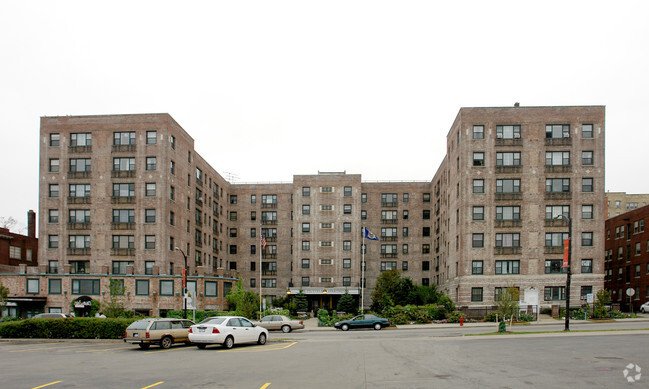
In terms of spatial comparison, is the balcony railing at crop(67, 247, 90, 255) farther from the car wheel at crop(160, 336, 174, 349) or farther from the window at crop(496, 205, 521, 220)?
the window at crop(496, 205, 521, 220)

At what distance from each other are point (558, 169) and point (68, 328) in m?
49.2

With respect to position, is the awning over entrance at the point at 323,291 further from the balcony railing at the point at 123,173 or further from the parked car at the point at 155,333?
the parked car at the point at 155,333

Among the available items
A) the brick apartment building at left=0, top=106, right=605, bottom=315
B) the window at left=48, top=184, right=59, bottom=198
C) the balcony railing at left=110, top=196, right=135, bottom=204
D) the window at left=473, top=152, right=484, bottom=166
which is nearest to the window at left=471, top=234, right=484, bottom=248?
the brick apartment building at left=0, top=106, right=605, bottom=315

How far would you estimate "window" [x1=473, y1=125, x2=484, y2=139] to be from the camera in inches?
2255

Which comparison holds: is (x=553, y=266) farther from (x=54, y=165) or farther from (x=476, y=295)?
(x=54, y=165)

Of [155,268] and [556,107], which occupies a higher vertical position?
[556,107]

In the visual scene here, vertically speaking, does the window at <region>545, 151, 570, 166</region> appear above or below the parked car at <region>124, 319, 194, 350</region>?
above

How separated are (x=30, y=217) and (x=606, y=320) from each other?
73147 millimetres

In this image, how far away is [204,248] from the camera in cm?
7169

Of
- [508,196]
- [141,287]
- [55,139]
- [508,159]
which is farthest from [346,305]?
[55,139]

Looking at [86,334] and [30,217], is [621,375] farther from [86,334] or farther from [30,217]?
[30,217]

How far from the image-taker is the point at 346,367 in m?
18.0

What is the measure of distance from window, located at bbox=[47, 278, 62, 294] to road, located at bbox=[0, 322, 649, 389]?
3099 centimetres

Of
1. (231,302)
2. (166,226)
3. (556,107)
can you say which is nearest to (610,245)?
(556,107)
